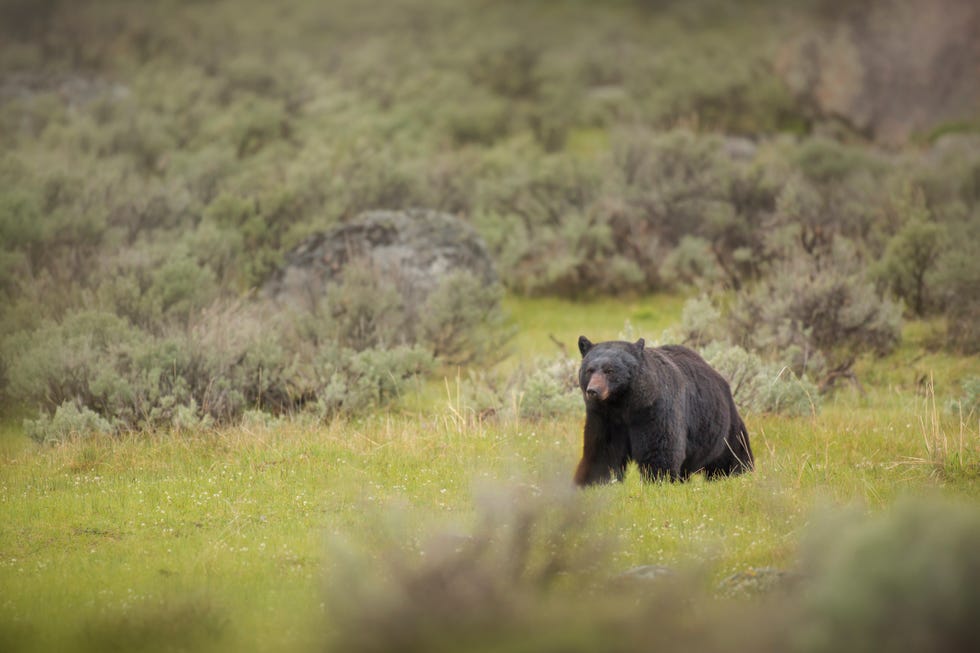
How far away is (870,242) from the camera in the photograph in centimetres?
1859

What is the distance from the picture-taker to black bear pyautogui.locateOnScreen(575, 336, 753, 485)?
25.1 ft

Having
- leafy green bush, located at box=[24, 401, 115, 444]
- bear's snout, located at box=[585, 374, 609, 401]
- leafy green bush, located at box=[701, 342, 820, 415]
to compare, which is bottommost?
leafy green bush, located at box=[24, 401, 115, 444]

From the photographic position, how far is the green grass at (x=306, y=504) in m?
5.69

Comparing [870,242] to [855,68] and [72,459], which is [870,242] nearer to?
[855,68]

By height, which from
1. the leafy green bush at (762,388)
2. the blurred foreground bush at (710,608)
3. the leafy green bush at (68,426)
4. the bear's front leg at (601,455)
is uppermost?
the blurred foreground bush at (710,608)

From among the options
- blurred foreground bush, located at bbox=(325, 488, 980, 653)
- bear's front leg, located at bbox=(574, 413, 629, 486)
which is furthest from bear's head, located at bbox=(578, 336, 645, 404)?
blurred foreground bush, located at bbox=(325, 488, 980, 653)

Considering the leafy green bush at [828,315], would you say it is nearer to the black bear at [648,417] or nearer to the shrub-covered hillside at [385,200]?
the shrub-covered hillside at [385,200]

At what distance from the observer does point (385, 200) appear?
20844 millimetres

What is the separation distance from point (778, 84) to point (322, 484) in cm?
2660

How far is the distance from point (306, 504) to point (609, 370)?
239 cm

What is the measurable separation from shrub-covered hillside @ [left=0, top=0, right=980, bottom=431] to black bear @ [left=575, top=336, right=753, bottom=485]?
162 inches

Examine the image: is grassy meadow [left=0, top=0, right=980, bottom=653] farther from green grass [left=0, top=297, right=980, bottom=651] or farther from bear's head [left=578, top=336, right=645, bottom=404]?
bear's head [left=578, top=336, right=645, bottom=404]

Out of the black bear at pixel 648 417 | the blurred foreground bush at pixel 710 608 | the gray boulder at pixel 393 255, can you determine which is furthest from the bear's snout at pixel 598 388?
the gray boulder at pixel 393 255

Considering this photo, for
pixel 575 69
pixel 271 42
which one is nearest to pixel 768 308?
pixel 575 69
